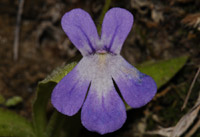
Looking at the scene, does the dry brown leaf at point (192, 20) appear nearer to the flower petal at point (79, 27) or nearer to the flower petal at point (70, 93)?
the flower petal at point (79, 27)

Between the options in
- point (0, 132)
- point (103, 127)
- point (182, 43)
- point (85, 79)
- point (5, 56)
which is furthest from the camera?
point (5, 56)

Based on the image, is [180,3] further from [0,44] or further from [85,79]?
[0,44]

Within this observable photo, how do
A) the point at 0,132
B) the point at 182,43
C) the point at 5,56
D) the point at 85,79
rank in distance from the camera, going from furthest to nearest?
1. the point at 5,56
2. the point at 182,43
3. the point at 0,132
4. the point at 85,79

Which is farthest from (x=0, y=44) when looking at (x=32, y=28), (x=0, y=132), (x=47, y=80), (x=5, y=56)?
(x=47, y=80)

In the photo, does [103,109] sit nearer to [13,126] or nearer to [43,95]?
[43,95]

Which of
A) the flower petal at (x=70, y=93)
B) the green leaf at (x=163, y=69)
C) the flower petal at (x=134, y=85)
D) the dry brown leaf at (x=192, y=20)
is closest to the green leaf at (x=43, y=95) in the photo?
the flower petal at (x=70, y=93)

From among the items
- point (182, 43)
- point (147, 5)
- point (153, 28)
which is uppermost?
point (147, 5)

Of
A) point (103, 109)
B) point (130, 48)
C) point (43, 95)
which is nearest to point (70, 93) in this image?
point (103, 109)
